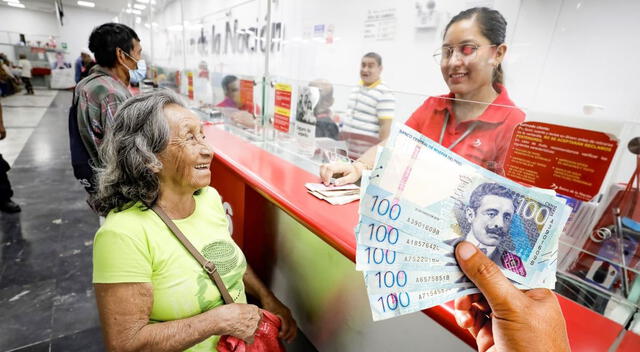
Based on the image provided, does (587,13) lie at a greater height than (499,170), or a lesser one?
greater

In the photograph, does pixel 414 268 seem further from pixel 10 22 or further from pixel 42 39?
pixel 10 22

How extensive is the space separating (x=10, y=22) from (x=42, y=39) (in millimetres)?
1787

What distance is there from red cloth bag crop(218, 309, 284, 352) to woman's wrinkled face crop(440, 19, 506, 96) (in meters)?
1.32

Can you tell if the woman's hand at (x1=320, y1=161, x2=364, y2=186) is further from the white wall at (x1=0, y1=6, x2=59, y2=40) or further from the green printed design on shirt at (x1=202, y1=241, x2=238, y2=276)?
the white wall at (x1=0, y1=6, x2=59, y2=40)

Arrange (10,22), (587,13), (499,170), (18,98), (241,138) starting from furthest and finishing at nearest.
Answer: (10,22) < (18,98) < (241,138) < (587,13) < (499,170)

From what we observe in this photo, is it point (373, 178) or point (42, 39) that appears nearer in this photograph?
point (373, 178)

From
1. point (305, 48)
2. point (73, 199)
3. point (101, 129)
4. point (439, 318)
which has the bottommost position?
point (73, 199)

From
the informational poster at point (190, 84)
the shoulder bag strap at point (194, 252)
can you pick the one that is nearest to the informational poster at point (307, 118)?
the shoulder bag strap at point (194, 252)

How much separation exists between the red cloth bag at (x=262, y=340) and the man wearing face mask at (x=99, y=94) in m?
1.33

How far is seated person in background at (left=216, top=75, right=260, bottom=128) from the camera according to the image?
269 centimetres

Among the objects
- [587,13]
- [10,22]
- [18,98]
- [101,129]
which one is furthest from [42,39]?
[587,13]

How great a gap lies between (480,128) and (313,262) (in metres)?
1.04

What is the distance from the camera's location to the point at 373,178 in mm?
616

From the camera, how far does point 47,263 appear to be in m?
2.62
